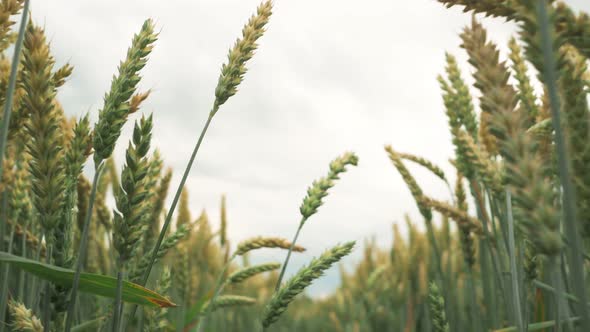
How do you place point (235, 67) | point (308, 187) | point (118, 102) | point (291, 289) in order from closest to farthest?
1. point (118, 102)
2. point (235, 67)
3. point (291, 289)
4. point (308, 187)

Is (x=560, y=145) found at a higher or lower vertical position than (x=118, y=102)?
lower

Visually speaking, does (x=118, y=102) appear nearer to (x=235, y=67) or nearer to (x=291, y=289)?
(x=235, y=67)

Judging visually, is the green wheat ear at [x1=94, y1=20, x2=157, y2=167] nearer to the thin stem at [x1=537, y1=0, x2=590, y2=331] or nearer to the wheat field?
the wheat field

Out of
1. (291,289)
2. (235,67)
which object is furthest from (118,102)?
(291,289)

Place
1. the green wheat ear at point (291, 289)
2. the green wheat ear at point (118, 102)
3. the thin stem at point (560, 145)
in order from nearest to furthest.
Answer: the thin stem at point (560, 145)
the green wheat ear at point (118, 102)
the green wheat ear at point (291, 289)

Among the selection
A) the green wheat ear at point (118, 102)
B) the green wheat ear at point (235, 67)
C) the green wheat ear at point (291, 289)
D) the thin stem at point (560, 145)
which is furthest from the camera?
the green wheat ear at point (291, 289)

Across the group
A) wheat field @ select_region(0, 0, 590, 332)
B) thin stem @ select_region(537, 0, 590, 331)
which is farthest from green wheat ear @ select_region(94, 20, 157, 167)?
thin stem @ select_region(537, 0, 590, 331)

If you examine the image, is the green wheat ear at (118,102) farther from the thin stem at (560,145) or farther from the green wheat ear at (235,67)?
the thin stem at (560,145)

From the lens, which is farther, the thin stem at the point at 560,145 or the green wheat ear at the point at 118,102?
the green wheat ear at the point at 118,102

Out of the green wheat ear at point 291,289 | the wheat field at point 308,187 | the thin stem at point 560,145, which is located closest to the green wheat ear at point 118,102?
the wheat field at point 308,187

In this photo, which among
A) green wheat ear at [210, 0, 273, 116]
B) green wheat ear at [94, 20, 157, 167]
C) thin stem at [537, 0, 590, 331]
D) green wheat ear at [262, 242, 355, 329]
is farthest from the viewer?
green wheat ear at [262, 242, 355, 329]

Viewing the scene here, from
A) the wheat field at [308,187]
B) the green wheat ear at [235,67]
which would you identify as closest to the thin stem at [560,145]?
the wheat field at [308,187]

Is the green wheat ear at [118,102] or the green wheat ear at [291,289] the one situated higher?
the green wheat ear at [118,102]

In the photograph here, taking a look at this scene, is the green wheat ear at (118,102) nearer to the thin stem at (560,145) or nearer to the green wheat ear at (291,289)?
the green wheat ear at (291,289)
